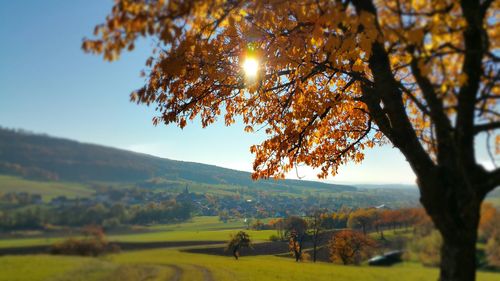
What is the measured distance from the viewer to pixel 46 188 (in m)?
11.2

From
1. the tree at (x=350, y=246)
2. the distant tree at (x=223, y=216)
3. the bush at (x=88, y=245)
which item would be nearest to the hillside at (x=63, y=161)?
the bush at (x=88, y=245)

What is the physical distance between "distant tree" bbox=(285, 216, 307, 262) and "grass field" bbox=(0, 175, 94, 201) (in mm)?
18817

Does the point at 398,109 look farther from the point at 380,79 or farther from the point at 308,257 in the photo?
the point at 308,257

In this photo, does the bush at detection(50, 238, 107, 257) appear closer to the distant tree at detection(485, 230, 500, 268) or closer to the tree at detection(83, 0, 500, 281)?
the tree at detection(83, 0, 500, 281)

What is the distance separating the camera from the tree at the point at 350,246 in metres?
21.7

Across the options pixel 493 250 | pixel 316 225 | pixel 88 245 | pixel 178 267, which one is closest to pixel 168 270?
pixel 178 267

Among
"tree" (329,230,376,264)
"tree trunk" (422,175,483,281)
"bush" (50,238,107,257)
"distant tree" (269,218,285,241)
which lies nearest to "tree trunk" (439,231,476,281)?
"tree trunk" (422,175,483,281)

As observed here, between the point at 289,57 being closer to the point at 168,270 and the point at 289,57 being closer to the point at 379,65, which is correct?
the point at 379,65

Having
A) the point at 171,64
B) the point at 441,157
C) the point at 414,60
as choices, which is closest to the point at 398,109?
the point at 441,157

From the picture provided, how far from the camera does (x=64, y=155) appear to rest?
13.0 meters

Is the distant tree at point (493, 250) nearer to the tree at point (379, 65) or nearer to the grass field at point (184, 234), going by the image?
the tree at point (379, 65)

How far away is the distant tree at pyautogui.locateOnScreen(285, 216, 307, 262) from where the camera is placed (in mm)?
26336

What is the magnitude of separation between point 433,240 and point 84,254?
11.1 meters

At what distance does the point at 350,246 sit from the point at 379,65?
66.9 ft
